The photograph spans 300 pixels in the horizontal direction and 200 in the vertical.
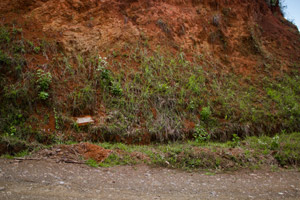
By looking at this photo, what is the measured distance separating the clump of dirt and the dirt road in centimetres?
23

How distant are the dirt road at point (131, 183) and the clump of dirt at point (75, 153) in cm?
23

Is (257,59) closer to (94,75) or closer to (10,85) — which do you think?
(94,75)

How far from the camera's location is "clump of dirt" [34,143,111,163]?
4.33 meters

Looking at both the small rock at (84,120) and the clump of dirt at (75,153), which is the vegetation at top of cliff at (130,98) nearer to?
the small rock at (84,120)

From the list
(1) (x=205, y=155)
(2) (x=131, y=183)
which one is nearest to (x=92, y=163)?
(2) (x=131, y=183)

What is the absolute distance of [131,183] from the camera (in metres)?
3.65

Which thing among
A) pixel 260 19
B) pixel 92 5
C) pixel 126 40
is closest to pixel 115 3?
pixel 92 5

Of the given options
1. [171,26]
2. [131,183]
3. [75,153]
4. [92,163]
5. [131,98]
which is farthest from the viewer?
[171,26]

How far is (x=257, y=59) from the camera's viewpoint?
9.37 metres

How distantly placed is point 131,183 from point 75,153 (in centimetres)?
148

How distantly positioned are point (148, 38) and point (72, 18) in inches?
107

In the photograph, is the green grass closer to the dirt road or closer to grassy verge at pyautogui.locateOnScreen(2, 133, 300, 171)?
grassy verge at pyautogui.locateOnScreen(2, 133, 300, 171)

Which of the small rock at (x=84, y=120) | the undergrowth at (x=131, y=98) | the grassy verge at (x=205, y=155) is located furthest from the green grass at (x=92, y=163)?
the small rock at (x=84, y=120)

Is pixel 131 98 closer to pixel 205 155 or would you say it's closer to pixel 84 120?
pixel 84 120
